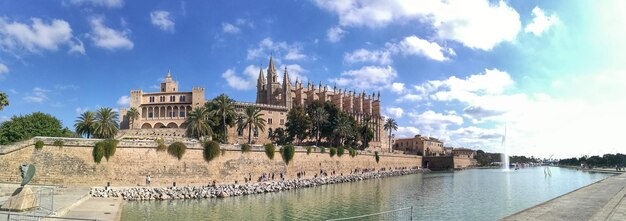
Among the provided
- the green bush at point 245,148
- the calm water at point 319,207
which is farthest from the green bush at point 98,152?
the green bush at point 245,148

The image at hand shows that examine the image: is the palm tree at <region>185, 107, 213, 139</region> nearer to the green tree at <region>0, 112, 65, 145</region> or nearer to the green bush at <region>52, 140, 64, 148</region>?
the green tree at <region>0, 112, 65, 145</region>

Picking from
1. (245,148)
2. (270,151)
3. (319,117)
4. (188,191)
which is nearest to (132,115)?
(319,117)

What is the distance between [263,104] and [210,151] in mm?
49793

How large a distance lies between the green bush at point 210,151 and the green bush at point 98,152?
9.18 m

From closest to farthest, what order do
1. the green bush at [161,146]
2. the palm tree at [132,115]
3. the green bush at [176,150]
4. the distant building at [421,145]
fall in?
the green bush at [161,146], the green bush at [176,150], the palm tree at [132,115], the distant building at [421,145]

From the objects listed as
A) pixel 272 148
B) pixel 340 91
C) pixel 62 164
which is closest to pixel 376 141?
pixel 340 91

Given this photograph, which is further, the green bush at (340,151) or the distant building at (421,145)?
the distant building at (421,145)

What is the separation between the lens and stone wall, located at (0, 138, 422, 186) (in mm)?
34500

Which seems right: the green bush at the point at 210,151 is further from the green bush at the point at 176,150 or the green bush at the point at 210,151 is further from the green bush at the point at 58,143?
the green bush at the point at 58,143

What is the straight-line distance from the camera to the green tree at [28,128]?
50469mm

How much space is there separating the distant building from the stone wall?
92.7m

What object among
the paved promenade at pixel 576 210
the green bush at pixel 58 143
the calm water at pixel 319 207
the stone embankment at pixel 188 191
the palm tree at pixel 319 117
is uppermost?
the palm tree at pixel 319 117

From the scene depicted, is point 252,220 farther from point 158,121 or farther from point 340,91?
point 340,91

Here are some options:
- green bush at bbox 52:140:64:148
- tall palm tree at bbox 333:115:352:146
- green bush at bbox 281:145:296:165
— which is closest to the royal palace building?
tall palm tree at bbox 333:115:352:146
